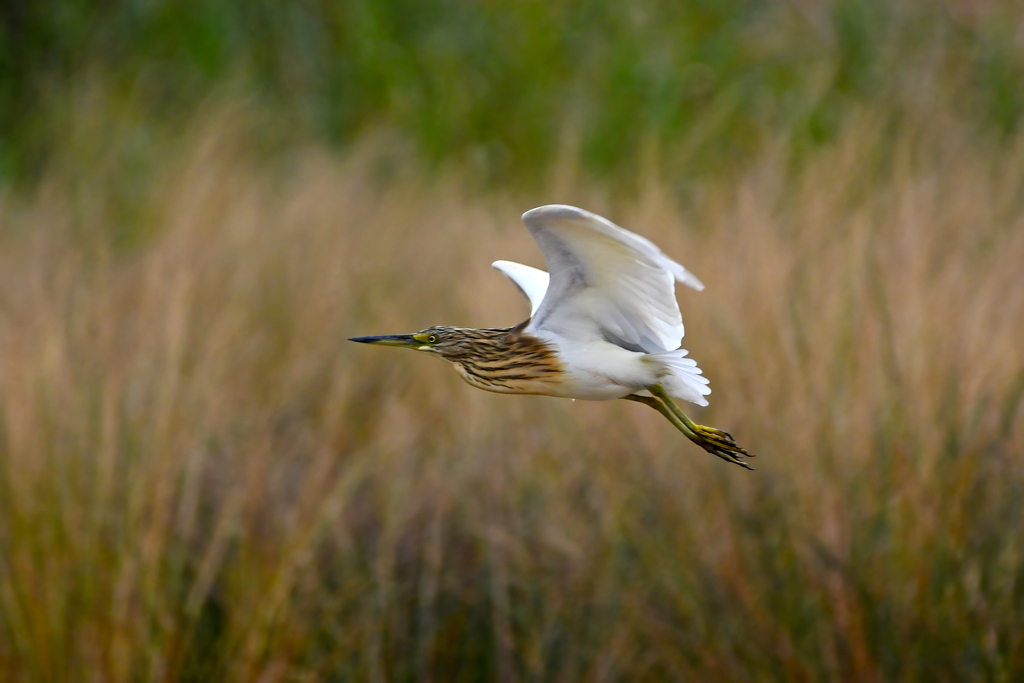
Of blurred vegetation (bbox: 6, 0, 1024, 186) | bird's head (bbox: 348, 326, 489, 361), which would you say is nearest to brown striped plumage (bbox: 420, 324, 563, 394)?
bird's head (bbox: 348, 326, 489, 361)

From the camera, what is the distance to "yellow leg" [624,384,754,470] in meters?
1.13

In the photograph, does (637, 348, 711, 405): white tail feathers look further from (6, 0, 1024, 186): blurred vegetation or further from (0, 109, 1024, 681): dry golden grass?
(6, 0, 1024, 186): blurred vegetation

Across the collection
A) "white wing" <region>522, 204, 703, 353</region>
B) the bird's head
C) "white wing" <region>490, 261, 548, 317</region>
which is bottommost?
the bird's head

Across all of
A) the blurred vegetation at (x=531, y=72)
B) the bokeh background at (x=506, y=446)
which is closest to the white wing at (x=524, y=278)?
the bokeh background at (x=506, y=446)

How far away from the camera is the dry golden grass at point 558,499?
3486mm

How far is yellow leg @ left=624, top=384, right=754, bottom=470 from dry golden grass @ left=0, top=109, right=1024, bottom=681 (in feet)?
7.85

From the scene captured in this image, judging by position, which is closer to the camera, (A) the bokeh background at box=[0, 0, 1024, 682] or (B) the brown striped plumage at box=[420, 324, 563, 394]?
(B) the brown striped plumage at box=[420, 324, 563, 394]

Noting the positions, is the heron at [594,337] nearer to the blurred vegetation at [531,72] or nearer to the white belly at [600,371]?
the white belly at [600,371]

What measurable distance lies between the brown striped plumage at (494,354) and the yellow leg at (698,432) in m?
0.10

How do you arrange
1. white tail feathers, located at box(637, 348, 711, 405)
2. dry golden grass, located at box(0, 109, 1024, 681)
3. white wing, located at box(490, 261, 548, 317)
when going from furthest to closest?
dry golden grass, located at box(0, 109, 1024, 681) < white wing, located at box(490, 261, 548, 317) < white tail feathers, located at box(637, 348, 711, 405)

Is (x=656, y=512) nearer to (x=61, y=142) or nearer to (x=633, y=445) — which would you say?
(x=633, y=445)

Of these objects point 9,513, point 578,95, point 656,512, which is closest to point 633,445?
point 656,512

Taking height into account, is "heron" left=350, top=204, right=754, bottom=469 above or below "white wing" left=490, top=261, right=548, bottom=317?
below

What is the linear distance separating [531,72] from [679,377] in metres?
6.01
